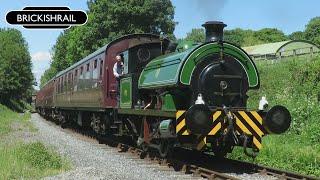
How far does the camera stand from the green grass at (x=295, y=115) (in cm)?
1176

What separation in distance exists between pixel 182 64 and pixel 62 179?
3.51 m

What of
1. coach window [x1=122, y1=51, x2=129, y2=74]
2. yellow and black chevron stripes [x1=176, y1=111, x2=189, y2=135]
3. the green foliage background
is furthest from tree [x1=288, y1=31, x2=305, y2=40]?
yellow and black chevron stripes [x1=176, y1=111, x2=189, y2=135]

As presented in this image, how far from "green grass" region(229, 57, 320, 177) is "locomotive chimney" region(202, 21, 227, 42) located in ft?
11.1

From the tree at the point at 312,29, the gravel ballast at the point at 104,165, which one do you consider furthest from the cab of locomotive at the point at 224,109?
the tree at the point at 312,29

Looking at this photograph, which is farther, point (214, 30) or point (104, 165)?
point (104, 165)

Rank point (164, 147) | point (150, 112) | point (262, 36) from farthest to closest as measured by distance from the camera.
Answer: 1. point (262, 36)
2. point (164, 147)
3. point (150, 112)

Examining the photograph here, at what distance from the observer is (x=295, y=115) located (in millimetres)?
17953

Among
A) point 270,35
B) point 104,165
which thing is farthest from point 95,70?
point 270,35

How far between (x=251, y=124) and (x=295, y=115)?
781 centimetres

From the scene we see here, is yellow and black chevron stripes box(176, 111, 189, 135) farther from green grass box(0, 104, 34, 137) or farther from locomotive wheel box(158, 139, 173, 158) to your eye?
green grass box(0, 104, 34, 137)

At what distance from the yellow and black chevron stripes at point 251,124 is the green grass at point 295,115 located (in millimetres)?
1242

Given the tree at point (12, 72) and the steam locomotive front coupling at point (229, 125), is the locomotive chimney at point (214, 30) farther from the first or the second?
the tree at point (12, 72)

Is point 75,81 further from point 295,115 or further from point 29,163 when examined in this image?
point 29,163

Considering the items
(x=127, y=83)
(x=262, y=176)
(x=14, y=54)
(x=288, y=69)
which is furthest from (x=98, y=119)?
(x=14, y=54)
